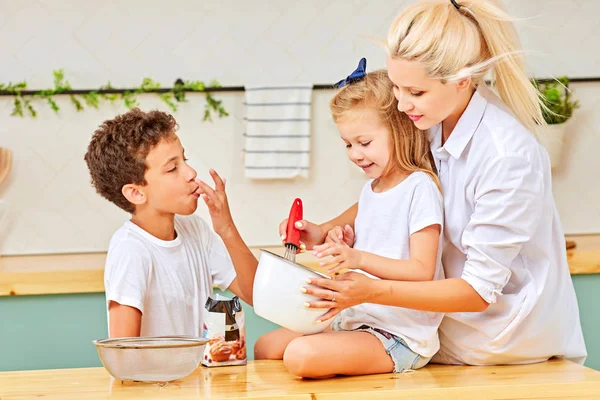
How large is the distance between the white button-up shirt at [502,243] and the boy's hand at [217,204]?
0.48 meters

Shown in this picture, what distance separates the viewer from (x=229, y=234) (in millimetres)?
1762

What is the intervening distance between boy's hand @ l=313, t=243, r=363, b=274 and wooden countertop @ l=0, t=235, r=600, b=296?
47.4 inches

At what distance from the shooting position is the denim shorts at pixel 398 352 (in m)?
1.45

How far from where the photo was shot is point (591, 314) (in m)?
2.51

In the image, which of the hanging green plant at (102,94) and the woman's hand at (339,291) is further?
the hanging green plant at (102,94)

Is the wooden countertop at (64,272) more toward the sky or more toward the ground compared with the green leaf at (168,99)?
more toward the ground

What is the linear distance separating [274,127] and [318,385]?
1822mm

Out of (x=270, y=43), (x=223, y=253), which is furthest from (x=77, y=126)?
(x=223, y=253)

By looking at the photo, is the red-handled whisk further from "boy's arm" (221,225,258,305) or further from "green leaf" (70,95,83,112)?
"green leaf" (70,95,83,112)

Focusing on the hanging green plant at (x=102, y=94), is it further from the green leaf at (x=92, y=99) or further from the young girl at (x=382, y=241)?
the young girl at (x=382, y=241)

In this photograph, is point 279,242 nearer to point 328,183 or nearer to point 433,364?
point 328,183

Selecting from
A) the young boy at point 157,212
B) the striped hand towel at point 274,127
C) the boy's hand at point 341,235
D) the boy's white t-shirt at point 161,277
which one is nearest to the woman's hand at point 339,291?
the boy's hand at point 341,235

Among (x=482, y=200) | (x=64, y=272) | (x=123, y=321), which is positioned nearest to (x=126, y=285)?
(x=123, y=321)

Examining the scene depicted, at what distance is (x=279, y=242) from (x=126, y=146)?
4.85 ft
